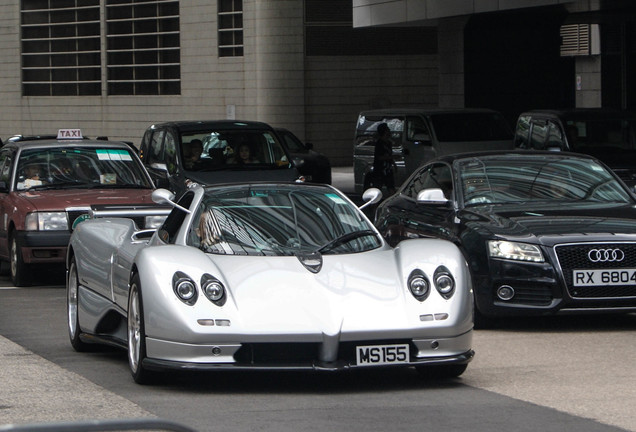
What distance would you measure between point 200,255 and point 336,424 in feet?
5.83

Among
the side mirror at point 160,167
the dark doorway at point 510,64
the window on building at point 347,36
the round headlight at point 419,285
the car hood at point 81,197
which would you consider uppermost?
the window on building at point 347,36

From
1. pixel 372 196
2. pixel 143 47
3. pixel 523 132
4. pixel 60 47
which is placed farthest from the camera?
pixel 60 47

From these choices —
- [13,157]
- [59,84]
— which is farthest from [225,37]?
[13,157]

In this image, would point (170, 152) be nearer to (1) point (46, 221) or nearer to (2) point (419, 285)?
(1) point (46, 221)

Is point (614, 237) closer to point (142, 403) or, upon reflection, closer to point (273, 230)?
point (273, 230)

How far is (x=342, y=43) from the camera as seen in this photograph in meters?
42.1

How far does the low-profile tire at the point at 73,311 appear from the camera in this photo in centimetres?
978

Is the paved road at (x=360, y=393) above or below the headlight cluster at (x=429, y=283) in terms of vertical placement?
below

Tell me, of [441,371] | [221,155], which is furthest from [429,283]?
[221,155]

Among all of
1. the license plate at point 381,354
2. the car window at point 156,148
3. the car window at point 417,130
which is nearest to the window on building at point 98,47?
the car window at point 417,130

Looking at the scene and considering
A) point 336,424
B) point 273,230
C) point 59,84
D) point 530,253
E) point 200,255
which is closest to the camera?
point 336,424

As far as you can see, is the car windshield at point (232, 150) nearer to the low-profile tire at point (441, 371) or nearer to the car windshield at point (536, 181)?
the car windshield at point (536, 181)

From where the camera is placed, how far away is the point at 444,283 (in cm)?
820

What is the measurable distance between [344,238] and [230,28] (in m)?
34.6
